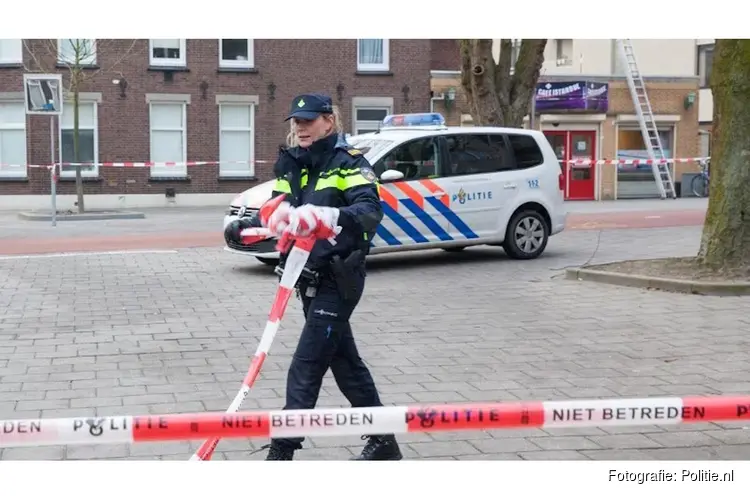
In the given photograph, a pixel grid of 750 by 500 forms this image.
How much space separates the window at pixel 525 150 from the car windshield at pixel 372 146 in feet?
6.41

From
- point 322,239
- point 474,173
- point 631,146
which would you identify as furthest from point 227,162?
point 322,239

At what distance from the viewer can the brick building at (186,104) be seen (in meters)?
30.0

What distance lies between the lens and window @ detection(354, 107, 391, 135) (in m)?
32.7

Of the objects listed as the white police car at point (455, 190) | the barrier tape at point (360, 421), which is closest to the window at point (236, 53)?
the white police car at point (455, 190)

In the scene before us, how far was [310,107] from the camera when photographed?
5.03 m

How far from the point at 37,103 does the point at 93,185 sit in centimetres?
930

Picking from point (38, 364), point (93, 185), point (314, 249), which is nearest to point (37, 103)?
point (93, 185)

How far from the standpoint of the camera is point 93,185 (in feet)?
99.8

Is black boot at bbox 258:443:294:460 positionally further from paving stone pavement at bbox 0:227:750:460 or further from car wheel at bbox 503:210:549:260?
car wheel at bbox 503:210:549:260

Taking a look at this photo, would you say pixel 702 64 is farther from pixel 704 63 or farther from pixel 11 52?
pixel 11 52

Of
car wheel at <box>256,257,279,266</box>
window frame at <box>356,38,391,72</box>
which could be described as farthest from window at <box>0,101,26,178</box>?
car wheel at <box>256,257,279,266</box>

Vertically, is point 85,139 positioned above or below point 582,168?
above

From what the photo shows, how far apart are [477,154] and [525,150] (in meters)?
0.84

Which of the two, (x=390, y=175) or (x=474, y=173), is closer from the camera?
(x=390, y=175)
